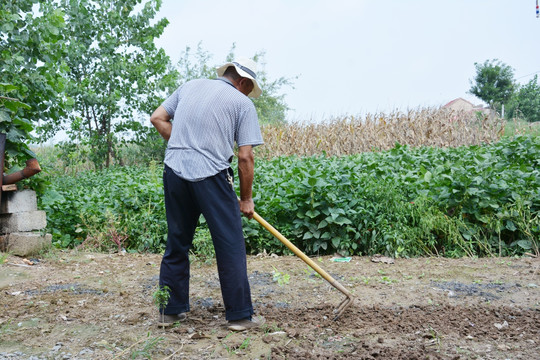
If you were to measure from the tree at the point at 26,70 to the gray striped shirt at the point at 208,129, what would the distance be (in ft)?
10.1

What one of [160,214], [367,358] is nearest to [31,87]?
[160,214]

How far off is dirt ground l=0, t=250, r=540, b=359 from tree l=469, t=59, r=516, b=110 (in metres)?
34.5

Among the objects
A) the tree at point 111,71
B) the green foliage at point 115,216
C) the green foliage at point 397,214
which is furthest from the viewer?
the tree at point 111,71

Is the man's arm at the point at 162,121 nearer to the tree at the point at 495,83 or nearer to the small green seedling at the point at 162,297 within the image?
the small green seedling at the point at 162,297

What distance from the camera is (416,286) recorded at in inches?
168

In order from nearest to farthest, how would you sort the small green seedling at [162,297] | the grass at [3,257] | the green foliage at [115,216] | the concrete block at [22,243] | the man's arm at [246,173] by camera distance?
1. the man's arm at [246,173]
2. the small green seedling at [162,297]
3. the grass at [3,257]
4. the concrete block at [22,243]
5. the green foliage at [115,216]

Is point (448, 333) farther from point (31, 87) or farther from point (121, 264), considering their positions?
point (31, 87)

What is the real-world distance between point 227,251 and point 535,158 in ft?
18.1

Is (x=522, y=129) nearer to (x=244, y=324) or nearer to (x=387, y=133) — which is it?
(x=387, y=133)

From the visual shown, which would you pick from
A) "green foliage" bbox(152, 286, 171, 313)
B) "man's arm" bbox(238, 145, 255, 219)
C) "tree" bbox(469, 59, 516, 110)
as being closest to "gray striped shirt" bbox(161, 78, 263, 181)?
"man's arm" bbox(238, 145, 255, 219)

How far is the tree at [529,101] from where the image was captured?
120 feet

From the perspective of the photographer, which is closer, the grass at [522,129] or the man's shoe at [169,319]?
the man's shoe at [169,319]

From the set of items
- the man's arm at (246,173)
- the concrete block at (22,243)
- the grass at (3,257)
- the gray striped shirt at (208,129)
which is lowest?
the grass at (3,257)

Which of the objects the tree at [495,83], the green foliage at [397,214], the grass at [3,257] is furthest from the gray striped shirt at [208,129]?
the tree at [495,83]
